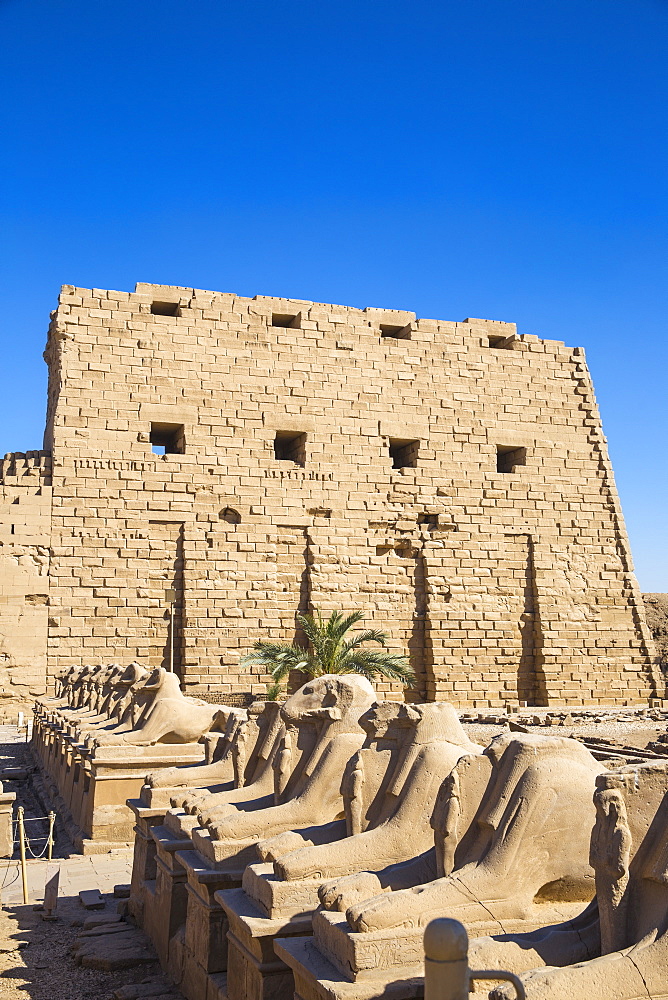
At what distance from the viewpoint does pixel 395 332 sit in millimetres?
17859

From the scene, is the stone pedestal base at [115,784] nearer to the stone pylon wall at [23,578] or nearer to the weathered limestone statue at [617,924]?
A: the weathered limestone statue at [617,924]

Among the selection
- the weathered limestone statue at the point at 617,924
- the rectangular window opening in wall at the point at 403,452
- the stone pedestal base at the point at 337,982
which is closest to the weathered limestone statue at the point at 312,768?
the stone pedestal base at the point at 337,982

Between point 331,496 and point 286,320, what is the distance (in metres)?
3.49

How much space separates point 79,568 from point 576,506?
921 centimetres

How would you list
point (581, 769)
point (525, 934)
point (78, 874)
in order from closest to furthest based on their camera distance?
point (525, 934) → point (581, 769) → point (78, 874)

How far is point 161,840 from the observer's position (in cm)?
471

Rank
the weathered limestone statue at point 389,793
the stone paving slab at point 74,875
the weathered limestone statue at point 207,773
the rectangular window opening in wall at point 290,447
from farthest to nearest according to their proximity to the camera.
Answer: the rectangular window opening in wall at point 290,447 < the stone paving slab at point 74,875 < the weathered limestone statue at point 207,773 < the weathered limestone statue at point 389,793

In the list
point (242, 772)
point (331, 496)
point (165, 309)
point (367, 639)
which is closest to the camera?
point (242, 772)

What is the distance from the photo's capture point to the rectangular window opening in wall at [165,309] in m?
16.3

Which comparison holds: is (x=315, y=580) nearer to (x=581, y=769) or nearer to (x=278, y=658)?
(x=278, y=658)

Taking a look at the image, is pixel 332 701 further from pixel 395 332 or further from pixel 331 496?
pixel 395 332

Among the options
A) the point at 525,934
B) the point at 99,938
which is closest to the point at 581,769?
the point at 525,934

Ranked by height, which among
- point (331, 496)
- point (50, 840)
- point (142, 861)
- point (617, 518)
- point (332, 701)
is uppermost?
point (331, 496)

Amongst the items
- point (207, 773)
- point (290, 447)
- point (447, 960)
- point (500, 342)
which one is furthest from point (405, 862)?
point (500, 342)
